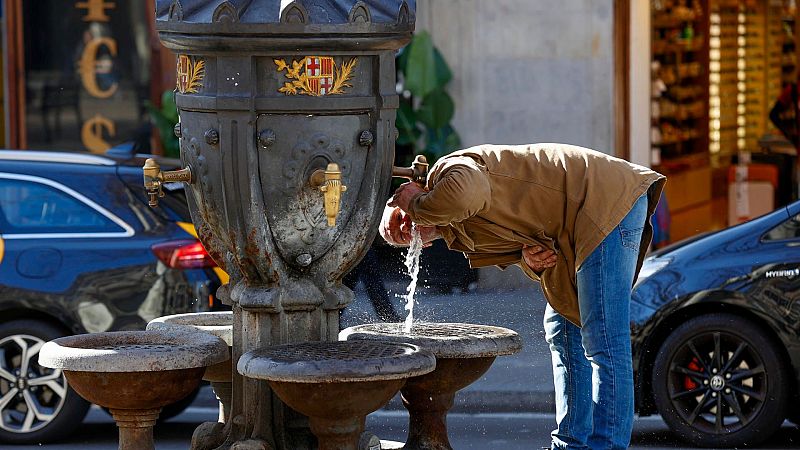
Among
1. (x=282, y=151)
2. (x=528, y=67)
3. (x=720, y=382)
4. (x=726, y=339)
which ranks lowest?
(x=720, y=382)

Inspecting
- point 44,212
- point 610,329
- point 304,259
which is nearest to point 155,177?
point 304,259

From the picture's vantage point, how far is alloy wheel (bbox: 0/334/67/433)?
848cm

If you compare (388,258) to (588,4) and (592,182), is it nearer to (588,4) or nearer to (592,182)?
(588,4)

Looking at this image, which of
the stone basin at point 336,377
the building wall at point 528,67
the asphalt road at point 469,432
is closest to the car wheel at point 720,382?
the asphalt road at point 469,432

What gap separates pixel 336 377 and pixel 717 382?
11.3ft

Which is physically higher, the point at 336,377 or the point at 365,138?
the point at 365,138

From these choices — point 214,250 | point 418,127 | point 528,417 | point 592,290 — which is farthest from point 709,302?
point 418,127

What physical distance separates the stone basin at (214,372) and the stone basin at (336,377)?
525 millimetres

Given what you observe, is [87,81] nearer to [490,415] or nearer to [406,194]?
[490,415]

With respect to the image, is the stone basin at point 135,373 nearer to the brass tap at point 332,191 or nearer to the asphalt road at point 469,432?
the brass tap at point 332,191

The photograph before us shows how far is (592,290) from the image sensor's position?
589 cm

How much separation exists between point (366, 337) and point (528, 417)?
10.9 ft

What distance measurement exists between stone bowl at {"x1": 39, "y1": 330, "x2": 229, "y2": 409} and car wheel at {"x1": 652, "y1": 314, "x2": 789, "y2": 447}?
3134 millimetres

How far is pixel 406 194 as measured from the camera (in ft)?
18.9
